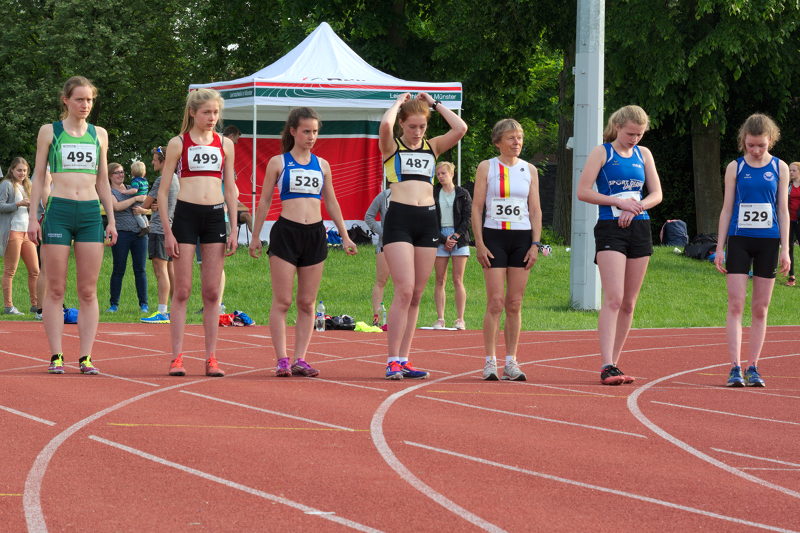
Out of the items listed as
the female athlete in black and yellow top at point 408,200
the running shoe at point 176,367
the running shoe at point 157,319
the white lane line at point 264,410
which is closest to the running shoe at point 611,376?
the female athlete in black and yellow top at point 408,200

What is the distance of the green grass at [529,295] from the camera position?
53.9 ft

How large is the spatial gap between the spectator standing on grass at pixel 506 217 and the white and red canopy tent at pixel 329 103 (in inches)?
505

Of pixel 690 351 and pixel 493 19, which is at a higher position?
pixel 493 19

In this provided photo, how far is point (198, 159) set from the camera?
912cm

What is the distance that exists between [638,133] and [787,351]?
4636 millimetres

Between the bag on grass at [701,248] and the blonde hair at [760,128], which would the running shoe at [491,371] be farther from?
the bag on grass at [701,248]

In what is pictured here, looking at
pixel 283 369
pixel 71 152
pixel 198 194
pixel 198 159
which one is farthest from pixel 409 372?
pixel 71 152

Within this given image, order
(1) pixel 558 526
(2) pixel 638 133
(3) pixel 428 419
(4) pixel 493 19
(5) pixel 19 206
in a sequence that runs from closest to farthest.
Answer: (1) pixel 558 526
(3) pixel 428 419
(2) pixel 638 133
(5) pixel 19 206
(4) pixel 493 19

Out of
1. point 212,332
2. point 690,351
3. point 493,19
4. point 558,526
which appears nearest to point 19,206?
point 212,332

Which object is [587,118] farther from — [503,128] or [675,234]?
[675,234]

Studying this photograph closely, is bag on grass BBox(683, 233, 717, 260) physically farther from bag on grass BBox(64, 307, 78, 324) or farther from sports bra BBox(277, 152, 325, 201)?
sports bra BBox(277, 152, 325, 201)

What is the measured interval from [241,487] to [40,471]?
3.23 feet

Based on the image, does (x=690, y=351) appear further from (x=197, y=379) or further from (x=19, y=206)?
(x=19, y=206)

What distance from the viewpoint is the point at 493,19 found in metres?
30.1
